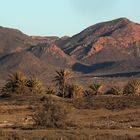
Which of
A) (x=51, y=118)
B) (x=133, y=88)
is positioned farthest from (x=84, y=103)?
(x=51, y=118)

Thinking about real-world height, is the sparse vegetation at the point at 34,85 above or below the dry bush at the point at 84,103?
above

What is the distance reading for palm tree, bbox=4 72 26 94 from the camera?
8788 cm

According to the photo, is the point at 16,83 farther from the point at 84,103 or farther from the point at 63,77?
the point at 84,103

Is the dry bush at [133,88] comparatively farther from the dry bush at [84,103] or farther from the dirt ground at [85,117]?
the dry bush at [84,103]

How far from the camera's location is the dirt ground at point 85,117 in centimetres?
3169

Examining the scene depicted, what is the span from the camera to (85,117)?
57.7 metres

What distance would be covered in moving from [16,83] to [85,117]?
3250cm

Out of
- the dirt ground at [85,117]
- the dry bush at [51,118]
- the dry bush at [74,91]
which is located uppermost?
the dry bush at [74,91]

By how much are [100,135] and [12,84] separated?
58.3 m

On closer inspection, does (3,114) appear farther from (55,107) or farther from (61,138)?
(61,138)

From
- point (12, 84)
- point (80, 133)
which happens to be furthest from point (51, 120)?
point (12, 84)

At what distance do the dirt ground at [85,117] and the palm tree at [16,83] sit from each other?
3319mm

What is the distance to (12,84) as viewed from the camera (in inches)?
3524

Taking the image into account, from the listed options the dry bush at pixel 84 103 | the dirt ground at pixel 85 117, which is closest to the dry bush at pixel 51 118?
the dirt ground at pixel 85 117
